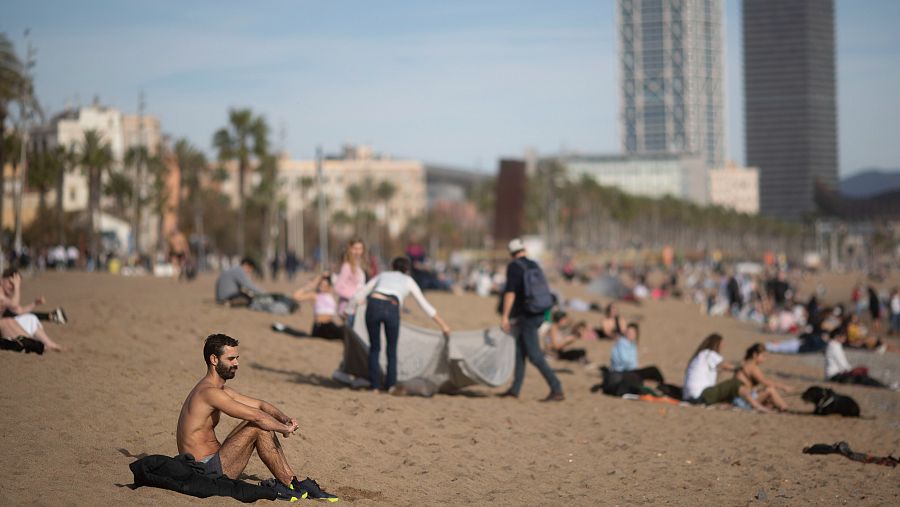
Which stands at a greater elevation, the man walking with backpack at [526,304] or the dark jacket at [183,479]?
the man walking with backpack at [526,304]

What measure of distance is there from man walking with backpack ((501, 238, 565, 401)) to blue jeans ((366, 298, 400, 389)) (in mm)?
1357

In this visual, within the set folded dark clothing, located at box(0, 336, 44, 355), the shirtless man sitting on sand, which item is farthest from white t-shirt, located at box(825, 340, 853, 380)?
the shirtless man sitting on sand

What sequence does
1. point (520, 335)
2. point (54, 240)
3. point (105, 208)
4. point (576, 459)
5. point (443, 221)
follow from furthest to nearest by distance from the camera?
point (443, 221)
point (105, 208)
point (54, 240)
point (520, 335)
point (576, 459)

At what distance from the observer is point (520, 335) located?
1381cm

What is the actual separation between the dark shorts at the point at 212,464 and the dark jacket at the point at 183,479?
45 millimetres

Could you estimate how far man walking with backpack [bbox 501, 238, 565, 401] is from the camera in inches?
533

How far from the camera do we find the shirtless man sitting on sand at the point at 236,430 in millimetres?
7871

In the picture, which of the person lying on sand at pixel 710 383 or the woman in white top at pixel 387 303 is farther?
the person lying on sand at pixel 710 383

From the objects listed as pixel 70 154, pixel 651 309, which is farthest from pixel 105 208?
pixel 651 309

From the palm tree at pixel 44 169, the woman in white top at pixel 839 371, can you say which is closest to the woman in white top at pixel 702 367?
the woman in white top at pixel 839 371

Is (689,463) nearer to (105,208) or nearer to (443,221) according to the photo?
(105,208)

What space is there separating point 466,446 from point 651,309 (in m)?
30.1

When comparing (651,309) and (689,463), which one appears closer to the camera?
(689,463)

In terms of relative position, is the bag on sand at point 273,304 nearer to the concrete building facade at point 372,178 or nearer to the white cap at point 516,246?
the white cap at point 516,246
